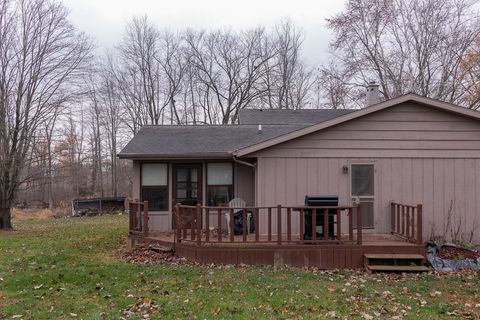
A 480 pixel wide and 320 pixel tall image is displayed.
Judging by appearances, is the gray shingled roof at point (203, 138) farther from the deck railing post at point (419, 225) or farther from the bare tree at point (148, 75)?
the bare tree at point (148, 75)

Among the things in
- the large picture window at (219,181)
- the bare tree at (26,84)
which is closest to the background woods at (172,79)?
the bare tree at (26,84)

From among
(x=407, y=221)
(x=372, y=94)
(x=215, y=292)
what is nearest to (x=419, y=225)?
(x=407, y=221)

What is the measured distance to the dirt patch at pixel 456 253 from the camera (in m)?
8.59

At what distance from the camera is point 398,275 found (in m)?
7.91

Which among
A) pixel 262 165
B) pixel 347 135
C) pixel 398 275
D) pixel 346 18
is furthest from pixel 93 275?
pixel 346 18

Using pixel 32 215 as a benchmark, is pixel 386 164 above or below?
above

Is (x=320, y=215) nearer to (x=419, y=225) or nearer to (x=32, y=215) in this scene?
(x=419, y=225)

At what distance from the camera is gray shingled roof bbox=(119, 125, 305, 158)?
11.5 m

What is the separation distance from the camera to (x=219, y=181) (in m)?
12.1

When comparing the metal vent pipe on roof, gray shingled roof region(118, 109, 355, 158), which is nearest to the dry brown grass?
gray shingled roof region(118, 109, 355, 158)

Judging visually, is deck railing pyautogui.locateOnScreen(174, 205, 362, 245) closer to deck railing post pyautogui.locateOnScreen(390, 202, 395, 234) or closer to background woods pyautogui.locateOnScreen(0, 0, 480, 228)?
deck railing post pyautogui.locateOnScreen(390, 202, 395, 234)

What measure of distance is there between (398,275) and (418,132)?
355cm

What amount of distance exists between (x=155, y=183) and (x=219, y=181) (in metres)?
1.73

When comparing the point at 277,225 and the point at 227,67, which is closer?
the point at 277,225
